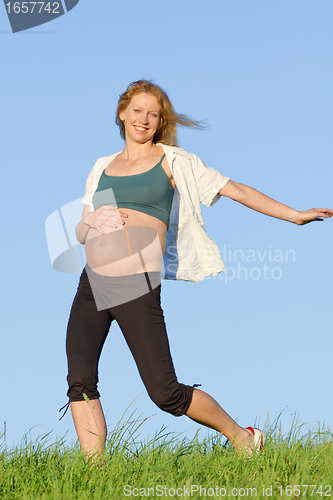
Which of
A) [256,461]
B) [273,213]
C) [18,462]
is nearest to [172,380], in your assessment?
[256,461]

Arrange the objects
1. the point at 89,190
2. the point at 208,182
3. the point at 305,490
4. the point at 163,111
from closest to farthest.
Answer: the point at 305,490 → the point at 208,182 → the point at 163,111 → the point at 89,190

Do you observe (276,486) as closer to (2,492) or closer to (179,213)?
(2,492)

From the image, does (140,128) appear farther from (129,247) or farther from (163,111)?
(129,247)

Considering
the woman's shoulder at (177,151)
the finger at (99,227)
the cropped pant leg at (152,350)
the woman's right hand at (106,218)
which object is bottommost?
the cropped pant leg at (152,350)

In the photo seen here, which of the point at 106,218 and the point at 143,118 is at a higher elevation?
the point at 143,118

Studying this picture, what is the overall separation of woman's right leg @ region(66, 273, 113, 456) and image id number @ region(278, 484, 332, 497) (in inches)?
43.5

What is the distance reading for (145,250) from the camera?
11.1 ft

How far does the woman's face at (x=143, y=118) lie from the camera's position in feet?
→ 11.7

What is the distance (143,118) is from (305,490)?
2.43 m

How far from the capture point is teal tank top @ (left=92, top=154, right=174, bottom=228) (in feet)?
11.1

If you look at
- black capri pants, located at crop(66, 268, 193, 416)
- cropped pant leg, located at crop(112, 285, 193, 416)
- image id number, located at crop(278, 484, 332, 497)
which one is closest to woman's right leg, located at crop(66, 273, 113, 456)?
black capri pants, located at crop(66, 268, 193, 416)

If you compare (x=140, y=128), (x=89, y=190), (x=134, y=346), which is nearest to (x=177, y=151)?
(x=140, y=128)

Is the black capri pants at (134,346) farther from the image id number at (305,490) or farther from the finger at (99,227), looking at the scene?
the image id number at (305,490)
